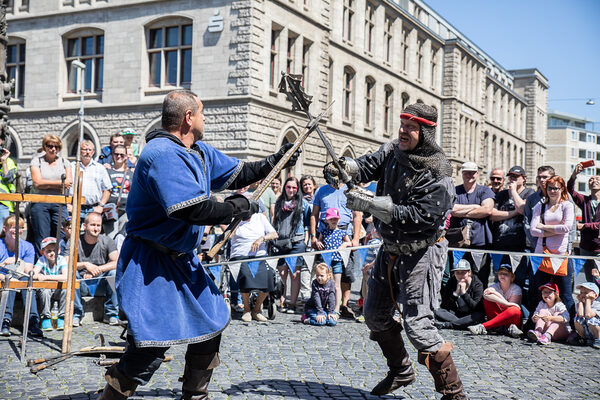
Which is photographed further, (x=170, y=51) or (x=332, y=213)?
(x=170, y=51)

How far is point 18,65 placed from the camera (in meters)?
24.8

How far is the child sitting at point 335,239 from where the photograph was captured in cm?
888

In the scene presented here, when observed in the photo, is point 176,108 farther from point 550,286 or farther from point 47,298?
point 550,286

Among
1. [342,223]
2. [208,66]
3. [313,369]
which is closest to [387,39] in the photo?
[208,66]

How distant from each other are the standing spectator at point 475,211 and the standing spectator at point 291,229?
6.90 ft

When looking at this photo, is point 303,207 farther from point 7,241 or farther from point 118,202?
point 7,241

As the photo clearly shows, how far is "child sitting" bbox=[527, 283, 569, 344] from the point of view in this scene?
752 centimetres

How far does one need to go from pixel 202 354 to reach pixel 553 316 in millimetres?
5080

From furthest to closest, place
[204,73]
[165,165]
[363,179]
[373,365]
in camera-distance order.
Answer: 1. [204,73]
2. [373,365]
3. [363,179]
4. [165,165]

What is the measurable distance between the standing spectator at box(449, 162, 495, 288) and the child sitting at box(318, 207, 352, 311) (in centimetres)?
149

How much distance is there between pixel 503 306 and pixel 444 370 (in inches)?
154

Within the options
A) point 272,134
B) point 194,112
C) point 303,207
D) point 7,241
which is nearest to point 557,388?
point 194,112

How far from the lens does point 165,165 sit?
349cm

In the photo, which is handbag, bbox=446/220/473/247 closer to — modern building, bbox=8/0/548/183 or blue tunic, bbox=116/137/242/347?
blue tunic, bbox=116/137/242/347
